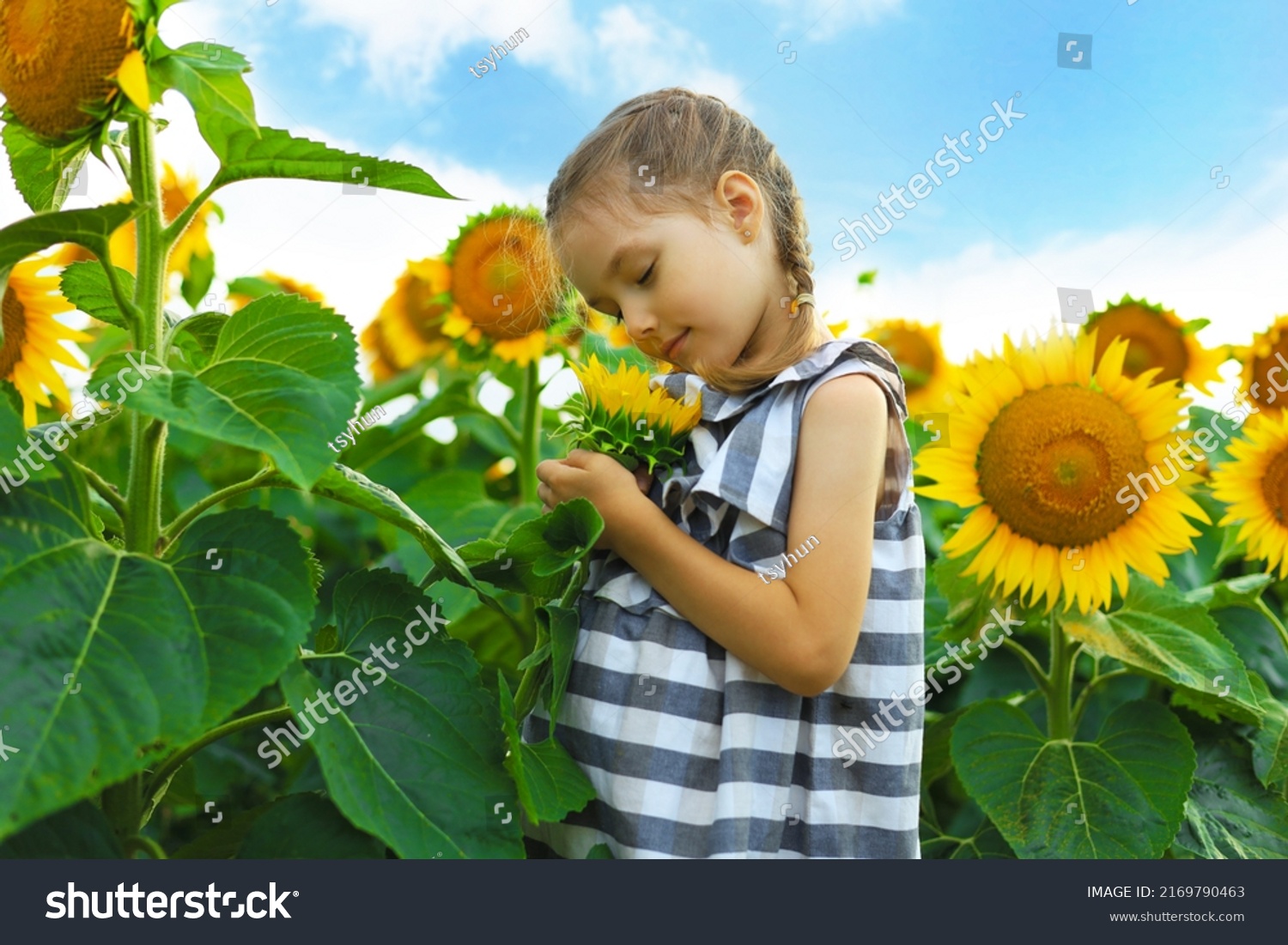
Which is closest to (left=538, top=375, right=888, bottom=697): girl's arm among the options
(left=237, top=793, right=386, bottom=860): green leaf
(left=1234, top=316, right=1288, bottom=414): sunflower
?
(left=237, top=793, right=386, bottom=860): green leaf

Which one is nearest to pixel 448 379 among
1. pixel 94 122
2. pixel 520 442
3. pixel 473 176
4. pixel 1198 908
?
pixel 520 442

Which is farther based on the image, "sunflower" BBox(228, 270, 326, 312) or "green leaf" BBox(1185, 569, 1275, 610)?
"sunflower" BBox(228, 270, 326, 312)

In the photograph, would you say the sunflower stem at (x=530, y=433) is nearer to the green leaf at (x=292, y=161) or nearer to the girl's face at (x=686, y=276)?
the girl's face at (x=686, y=276)

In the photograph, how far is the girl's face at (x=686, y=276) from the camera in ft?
3.57

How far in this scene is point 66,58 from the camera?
762 millimetres

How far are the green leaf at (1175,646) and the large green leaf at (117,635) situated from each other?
0.87 metres

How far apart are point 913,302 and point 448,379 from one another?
2.92 feet

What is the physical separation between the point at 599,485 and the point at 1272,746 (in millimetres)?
836

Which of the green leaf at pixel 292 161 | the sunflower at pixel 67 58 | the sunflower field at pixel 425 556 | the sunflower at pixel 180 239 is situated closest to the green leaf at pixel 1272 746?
the sunflower field at pixel 425 556

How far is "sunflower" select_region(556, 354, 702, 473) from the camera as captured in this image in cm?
105

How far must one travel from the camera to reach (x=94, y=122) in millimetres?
788

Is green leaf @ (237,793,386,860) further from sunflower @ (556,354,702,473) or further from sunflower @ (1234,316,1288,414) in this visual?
sunflower @ (1234,316,1288,414)

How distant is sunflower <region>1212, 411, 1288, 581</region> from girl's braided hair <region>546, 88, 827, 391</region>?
0.59 meters
